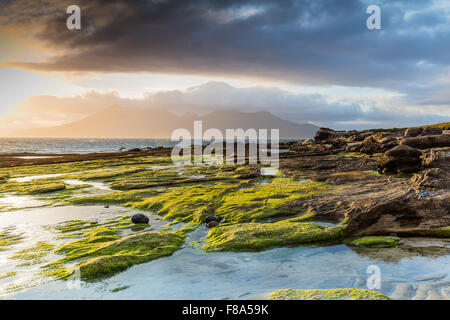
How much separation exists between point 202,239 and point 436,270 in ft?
33.6

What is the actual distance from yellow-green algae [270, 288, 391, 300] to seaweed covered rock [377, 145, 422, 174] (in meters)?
25.5

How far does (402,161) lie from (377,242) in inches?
838

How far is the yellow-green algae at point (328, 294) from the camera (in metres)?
8.46

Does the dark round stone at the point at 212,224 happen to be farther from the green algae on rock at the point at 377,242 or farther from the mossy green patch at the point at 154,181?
the mossy green patch at the point at 154,181

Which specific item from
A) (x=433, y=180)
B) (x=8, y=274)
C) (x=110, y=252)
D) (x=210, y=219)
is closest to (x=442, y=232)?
(x=433, y=180)

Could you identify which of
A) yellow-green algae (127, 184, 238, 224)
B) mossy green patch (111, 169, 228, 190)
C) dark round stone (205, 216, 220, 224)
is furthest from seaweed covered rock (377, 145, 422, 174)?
dark round stone (205, 216, 220, 224)

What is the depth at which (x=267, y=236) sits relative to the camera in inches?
557

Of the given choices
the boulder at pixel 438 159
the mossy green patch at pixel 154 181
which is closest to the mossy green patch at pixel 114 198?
the mossy green patch at pixel 154 181

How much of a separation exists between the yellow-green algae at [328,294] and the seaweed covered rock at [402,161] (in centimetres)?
2552

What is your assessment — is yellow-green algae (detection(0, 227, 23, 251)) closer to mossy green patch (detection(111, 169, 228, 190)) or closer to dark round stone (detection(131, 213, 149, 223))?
dark round stone (detection(131, 213, 149, 223))

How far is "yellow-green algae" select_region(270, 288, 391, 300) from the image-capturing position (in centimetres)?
846

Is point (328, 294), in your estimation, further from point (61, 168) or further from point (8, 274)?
point (61, 168)
